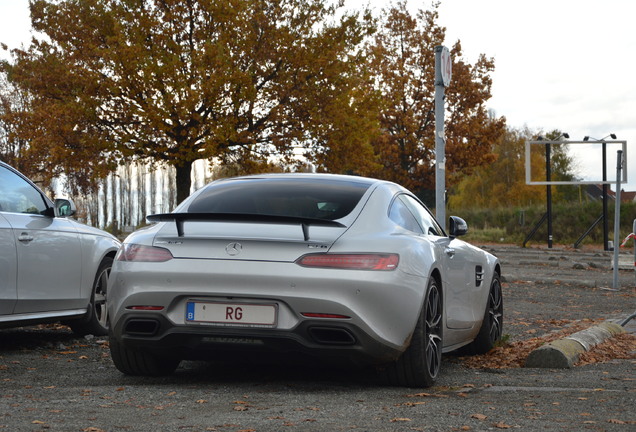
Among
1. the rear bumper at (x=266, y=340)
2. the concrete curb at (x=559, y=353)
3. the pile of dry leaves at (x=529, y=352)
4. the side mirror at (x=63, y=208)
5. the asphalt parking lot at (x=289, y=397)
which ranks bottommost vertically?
the pile of dry leaves at (x=529, y=352)

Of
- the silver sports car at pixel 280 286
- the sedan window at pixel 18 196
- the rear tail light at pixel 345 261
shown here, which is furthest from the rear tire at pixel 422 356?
the sedan window at pixel 18 196

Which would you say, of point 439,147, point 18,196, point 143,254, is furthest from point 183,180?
point 143,254

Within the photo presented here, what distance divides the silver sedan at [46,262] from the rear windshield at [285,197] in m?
2.00

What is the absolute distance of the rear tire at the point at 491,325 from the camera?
336 inches

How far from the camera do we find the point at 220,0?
1030 inches

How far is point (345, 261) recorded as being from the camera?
5.71m

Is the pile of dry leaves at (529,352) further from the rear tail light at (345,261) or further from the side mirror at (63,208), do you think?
the side mirror at (63,208)

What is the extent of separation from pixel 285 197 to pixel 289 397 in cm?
150

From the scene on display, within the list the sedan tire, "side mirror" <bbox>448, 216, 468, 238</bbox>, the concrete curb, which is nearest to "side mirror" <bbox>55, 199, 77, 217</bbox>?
the sedan tire

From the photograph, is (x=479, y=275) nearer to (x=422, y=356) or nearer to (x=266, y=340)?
(x=422, y=356)

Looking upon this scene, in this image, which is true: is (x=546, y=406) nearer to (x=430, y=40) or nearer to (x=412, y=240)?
(x=412, y=240)

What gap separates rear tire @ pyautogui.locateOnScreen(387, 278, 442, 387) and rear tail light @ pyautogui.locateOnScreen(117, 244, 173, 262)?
5.24 ft

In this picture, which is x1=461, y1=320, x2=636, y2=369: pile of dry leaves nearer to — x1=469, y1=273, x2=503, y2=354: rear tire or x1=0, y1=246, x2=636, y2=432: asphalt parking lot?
x1=469, y1=273, x2=503, y2=354: rear tire

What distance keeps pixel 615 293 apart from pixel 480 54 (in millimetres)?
29491
